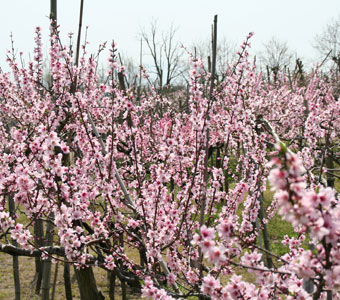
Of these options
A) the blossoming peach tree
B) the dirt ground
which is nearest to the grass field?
the dirt ground

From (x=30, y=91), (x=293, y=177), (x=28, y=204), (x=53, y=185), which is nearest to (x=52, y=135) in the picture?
(x=53, y=185)

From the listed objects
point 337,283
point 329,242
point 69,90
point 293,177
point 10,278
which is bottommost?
point 10,278

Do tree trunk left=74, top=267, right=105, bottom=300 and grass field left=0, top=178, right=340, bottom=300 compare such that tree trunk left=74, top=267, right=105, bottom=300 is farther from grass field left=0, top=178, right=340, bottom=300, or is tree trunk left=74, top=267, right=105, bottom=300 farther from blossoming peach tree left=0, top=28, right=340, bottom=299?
grass field left=0, top=178, right=340, bottom=300

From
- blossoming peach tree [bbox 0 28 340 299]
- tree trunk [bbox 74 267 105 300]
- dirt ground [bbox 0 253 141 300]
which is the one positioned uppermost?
Answer: blossoming peach tree [bbox 0 28 340 299]

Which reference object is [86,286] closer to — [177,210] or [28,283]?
[177,210]

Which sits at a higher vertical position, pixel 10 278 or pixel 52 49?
pixel 52 49

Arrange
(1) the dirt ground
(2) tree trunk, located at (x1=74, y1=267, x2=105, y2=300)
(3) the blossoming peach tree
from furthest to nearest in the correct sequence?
(1) the dirt ground < (2) tree trunk, located at (x1=74, y1=267, x2=105, y2=300) < (3) the blossoming peach tree

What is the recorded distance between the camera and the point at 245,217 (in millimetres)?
3355

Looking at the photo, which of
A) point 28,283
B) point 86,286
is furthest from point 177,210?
point 28,283

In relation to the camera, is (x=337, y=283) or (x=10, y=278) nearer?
(x=337, y=283)

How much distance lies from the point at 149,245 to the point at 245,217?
111 centimetres

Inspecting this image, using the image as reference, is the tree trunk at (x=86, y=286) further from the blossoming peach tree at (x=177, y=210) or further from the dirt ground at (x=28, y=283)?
the dirt ground at (x=28, y=283)

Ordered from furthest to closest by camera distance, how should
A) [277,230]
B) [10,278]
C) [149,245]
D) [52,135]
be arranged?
[277,230] < [10,278] < [149,245] < [52,135]

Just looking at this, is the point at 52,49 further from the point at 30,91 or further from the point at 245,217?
the point at 245,217
